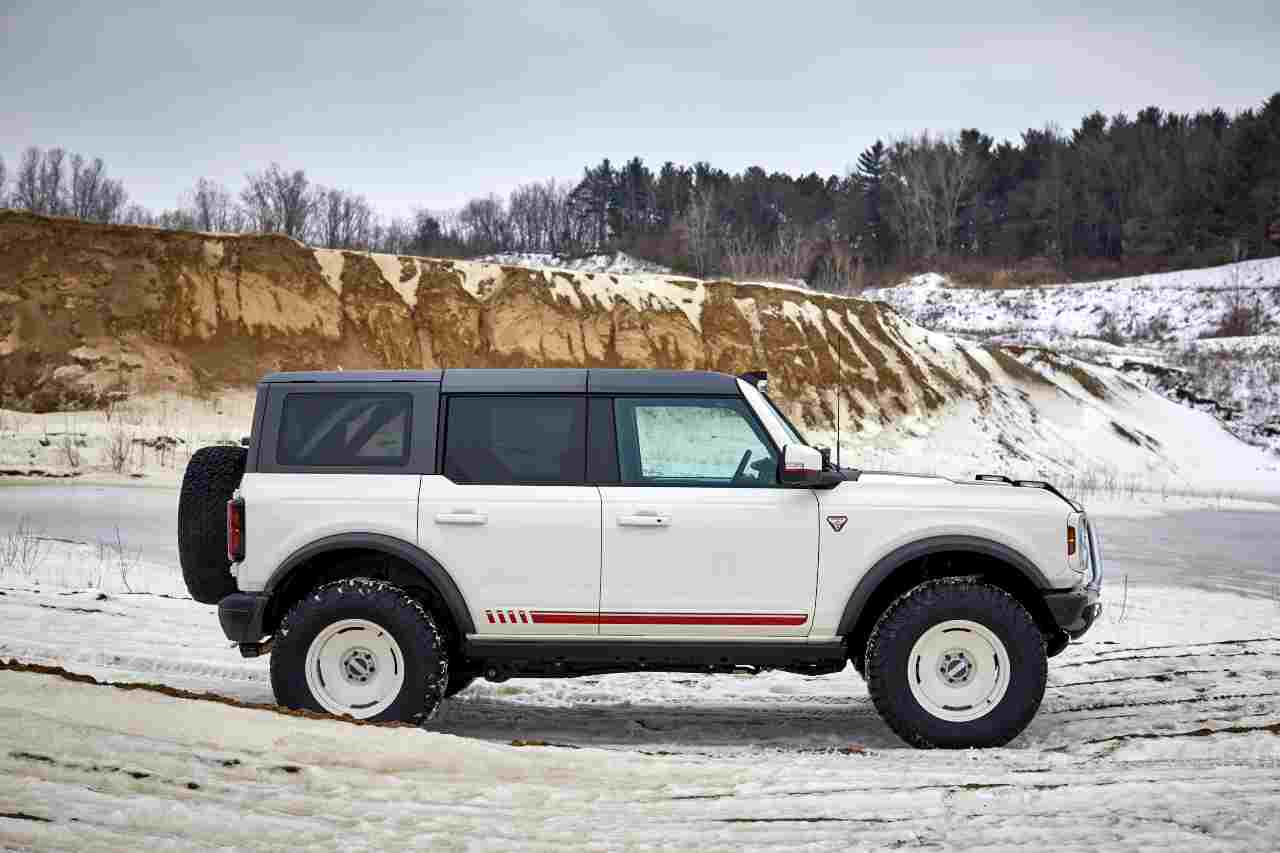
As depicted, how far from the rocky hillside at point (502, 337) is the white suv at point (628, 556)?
60.3ft

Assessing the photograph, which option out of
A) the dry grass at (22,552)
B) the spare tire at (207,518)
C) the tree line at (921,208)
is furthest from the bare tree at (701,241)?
the spare tire at (207,518)

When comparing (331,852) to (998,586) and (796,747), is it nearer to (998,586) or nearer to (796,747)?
(796,747)

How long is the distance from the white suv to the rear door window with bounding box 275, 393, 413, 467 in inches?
0.7

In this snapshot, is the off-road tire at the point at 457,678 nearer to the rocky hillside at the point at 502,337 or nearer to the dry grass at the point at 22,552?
the dry grass at the point at 22,552

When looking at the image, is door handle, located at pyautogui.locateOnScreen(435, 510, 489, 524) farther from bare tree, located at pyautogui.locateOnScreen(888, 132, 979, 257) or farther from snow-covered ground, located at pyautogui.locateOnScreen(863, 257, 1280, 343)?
bare tree, located at pyautogui.locateOnScreen(888, 132, 979, 257)

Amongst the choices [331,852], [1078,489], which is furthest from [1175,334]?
[331,852]

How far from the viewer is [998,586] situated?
6266 mm

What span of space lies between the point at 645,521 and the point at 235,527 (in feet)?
7.38

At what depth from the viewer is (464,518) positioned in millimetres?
6113

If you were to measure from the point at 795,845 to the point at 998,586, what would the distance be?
2669mm

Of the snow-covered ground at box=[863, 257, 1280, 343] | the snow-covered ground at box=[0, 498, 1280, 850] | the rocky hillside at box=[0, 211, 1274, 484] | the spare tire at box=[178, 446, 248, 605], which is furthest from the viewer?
the snow-covered ground at box=[863, 257, 1280, 343]

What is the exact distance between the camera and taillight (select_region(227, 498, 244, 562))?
6.13 meters

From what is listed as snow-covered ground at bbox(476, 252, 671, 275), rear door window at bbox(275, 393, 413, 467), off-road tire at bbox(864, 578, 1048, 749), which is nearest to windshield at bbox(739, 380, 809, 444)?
off-road tire at bbox(864, 578, 1048, 749)

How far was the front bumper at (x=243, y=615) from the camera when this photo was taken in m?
6.10
